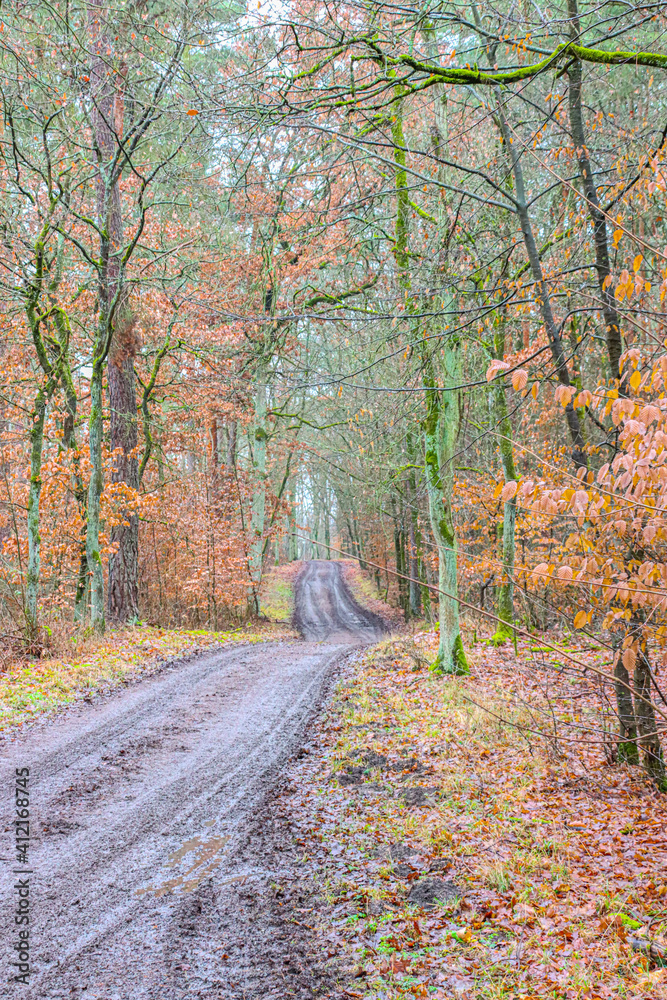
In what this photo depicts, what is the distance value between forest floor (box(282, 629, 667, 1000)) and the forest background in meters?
0.83

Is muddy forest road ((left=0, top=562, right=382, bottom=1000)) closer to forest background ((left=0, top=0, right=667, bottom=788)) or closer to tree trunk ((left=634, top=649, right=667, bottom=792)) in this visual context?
forest background ((left=0, top=0, right=667, bottom=788))

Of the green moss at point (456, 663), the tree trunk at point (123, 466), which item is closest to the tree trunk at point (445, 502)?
the green moss at point (456, 663)

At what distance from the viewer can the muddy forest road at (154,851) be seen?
318cm

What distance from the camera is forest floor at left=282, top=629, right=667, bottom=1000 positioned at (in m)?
3.34

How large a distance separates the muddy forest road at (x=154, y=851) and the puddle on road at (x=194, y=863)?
12 mm

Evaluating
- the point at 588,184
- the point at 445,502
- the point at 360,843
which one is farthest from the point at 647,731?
the point at 445,502

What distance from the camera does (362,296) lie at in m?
14.2

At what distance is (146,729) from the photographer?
6887mm

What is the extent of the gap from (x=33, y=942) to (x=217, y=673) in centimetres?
702

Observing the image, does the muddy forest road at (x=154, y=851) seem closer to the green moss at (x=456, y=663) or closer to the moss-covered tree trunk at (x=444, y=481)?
the green moss at (x=456, y=663)

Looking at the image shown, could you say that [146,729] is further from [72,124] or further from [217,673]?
[72,124]

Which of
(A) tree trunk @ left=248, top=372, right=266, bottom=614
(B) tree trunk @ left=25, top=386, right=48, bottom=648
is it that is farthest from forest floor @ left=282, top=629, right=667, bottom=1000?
(A) tree trunk @ left=248, top=372, right=266, bottom=614

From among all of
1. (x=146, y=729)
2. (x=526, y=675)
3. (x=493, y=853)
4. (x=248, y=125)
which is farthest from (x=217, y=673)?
(x=248, y=125)

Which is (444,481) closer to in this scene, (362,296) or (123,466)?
(362,296)
